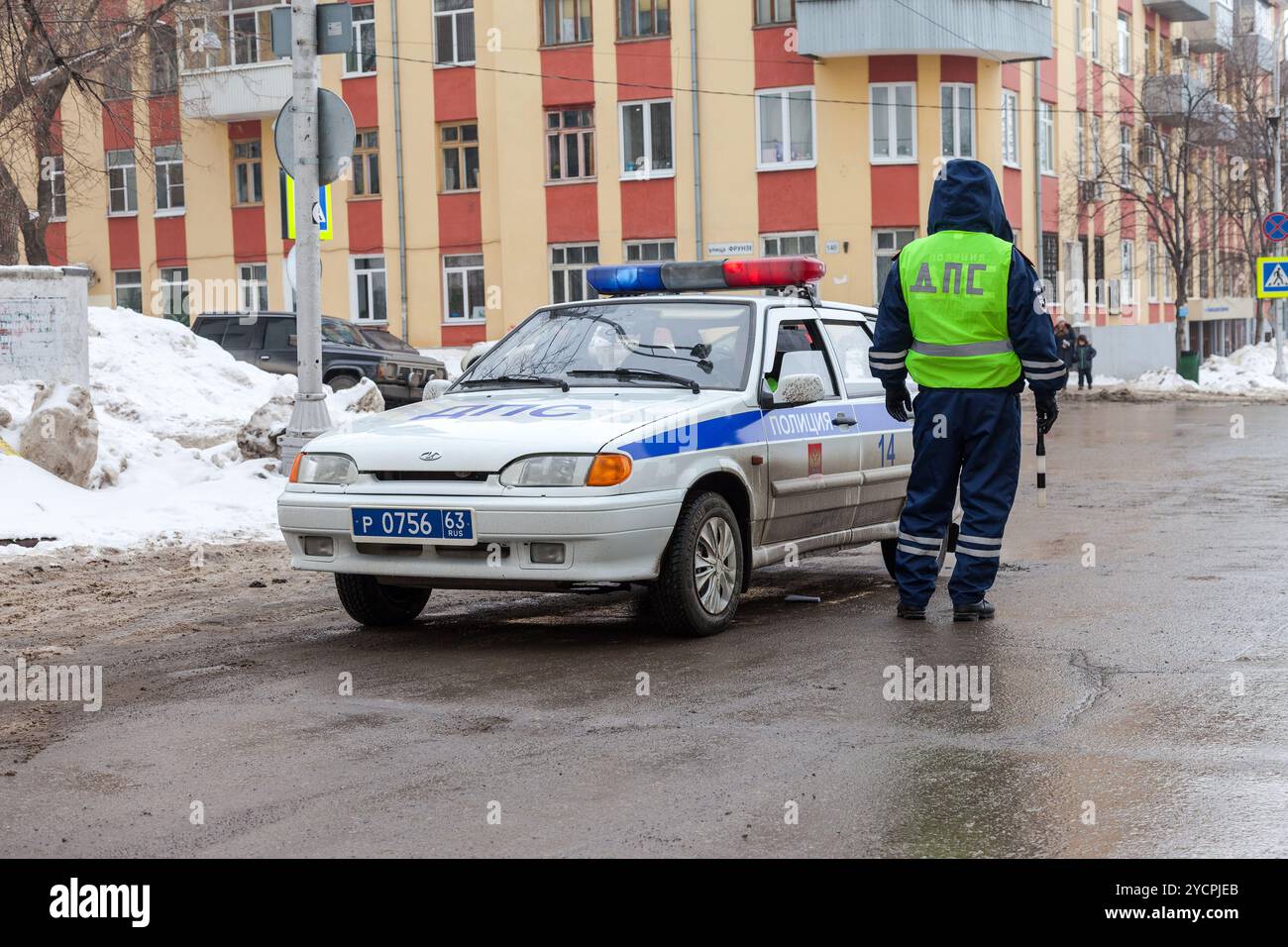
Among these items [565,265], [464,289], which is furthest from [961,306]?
[464,289]

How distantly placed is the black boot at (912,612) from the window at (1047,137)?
115 ft

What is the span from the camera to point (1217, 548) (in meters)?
10.6

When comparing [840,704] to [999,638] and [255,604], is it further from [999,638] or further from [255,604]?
[255,604]

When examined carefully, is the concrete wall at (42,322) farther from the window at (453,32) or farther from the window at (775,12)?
the window at (453,32)

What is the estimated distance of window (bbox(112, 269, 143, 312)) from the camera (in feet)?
146

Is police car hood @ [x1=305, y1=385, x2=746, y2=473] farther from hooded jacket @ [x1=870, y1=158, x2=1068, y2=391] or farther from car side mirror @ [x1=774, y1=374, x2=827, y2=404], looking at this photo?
hooded jacket @ [x1=870, y1=158, x2=1068, y2=391]

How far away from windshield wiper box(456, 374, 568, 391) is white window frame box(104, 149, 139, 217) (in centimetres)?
3798

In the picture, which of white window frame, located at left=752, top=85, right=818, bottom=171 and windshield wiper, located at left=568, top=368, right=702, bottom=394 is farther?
white window frame, located at left=752, top=85, right=818, bottom=171

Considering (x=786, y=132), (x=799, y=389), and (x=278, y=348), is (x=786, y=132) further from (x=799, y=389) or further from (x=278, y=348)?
(x=799, y=389)

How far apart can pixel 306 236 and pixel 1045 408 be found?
7.27 m

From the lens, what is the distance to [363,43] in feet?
134

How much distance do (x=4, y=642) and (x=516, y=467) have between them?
2.62m

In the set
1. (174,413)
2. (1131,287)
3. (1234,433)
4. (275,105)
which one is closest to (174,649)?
(174,413)

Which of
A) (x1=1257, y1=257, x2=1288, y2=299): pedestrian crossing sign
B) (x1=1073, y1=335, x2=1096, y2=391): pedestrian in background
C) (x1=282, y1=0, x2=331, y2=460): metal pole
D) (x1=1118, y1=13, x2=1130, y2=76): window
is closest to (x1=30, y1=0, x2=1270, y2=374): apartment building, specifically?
(x1=1118, y1=13, x2=1130, y2=76): window
